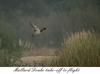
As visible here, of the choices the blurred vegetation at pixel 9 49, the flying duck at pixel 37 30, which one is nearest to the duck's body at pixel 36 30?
the flying duck at pixel 37 30

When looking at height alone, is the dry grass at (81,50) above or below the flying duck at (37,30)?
below

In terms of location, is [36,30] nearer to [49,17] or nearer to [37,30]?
[37,30]

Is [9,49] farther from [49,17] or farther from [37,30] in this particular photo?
[49,17]

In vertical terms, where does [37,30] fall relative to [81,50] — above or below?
above

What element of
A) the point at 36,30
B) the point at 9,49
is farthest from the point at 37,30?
the point at 9,49

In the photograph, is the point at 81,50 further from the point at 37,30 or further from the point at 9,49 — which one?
the point at 9,49

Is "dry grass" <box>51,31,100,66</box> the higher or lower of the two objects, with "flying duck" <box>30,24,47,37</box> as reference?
lower

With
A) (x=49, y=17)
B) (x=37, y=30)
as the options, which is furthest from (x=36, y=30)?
(x=49, y=17)

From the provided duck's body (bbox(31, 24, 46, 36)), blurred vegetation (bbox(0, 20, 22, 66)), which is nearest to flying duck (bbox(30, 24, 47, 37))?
duck's body (bbox(31, 24, 46, 36))

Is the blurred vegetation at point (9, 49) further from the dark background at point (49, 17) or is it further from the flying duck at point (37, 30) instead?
the flying duck at point (37, 30)

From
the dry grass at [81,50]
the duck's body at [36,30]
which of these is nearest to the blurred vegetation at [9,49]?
the duck's body at [36,30]

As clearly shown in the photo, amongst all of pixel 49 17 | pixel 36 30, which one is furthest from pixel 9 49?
pixel 49 17

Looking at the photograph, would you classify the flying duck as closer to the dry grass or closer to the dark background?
the dark background

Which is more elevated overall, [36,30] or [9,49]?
[36,30]
